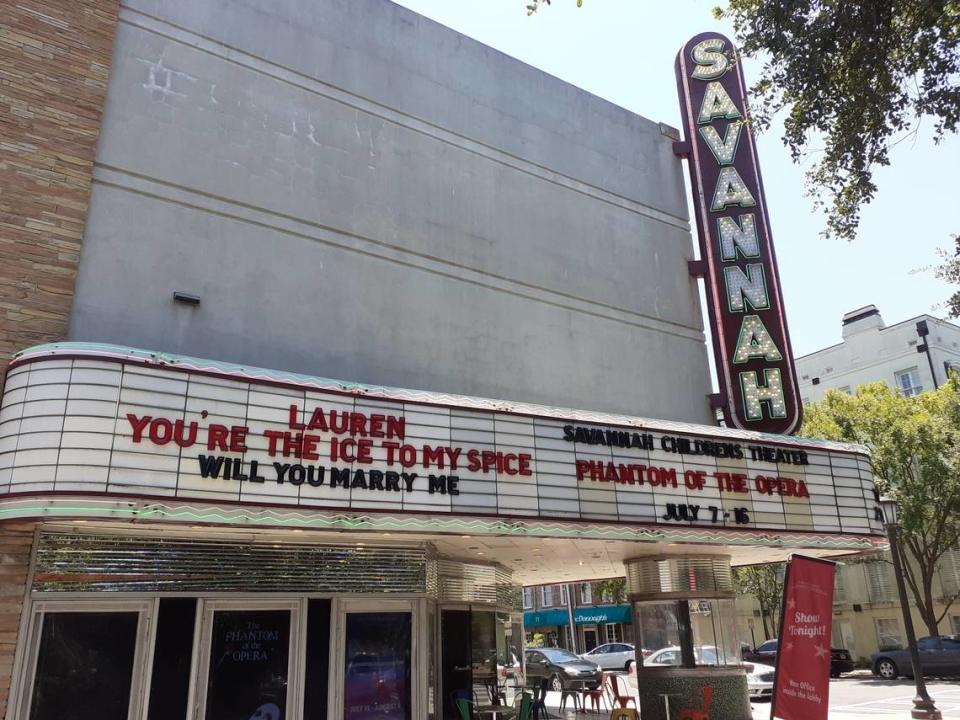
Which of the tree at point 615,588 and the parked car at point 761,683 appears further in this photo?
the tree at point 615,588

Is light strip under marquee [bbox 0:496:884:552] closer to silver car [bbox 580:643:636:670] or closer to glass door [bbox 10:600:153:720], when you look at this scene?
glass door [bbox 10:600:153:720]

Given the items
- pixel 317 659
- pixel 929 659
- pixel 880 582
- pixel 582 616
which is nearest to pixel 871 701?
pixel 929 659

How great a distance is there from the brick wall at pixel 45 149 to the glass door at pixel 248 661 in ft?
13.0

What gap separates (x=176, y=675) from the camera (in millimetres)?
8891

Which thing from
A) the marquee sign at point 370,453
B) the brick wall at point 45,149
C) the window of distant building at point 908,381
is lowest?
the marquee sign at point 370,453

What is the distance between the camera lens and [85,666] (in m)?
8.40

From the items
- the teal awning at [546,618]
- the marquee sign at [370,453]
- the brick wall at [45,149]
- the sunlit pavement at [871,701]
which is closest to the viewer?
the marquee sign at [370,453]

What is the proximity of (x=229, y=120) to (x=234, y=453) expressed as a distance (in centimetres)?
555

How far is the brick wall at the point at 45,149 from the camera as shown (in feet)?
28.4

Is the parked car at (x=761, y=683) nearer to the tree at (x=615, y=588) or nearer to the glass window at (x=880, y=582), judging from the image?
the glass window at (x=880, y=582)

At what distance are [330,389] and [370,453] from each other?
888mm

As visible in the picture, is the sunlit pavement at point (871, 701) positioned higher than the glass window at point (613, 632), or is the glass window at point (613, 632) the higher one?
the glass window at point (613, 632)

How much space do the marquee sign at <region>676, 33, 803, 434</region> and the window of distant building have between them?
101 feet

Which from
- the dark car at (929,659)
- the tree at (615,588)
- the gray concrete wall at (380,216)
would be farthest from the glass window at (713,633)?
the tree at (615,588)
